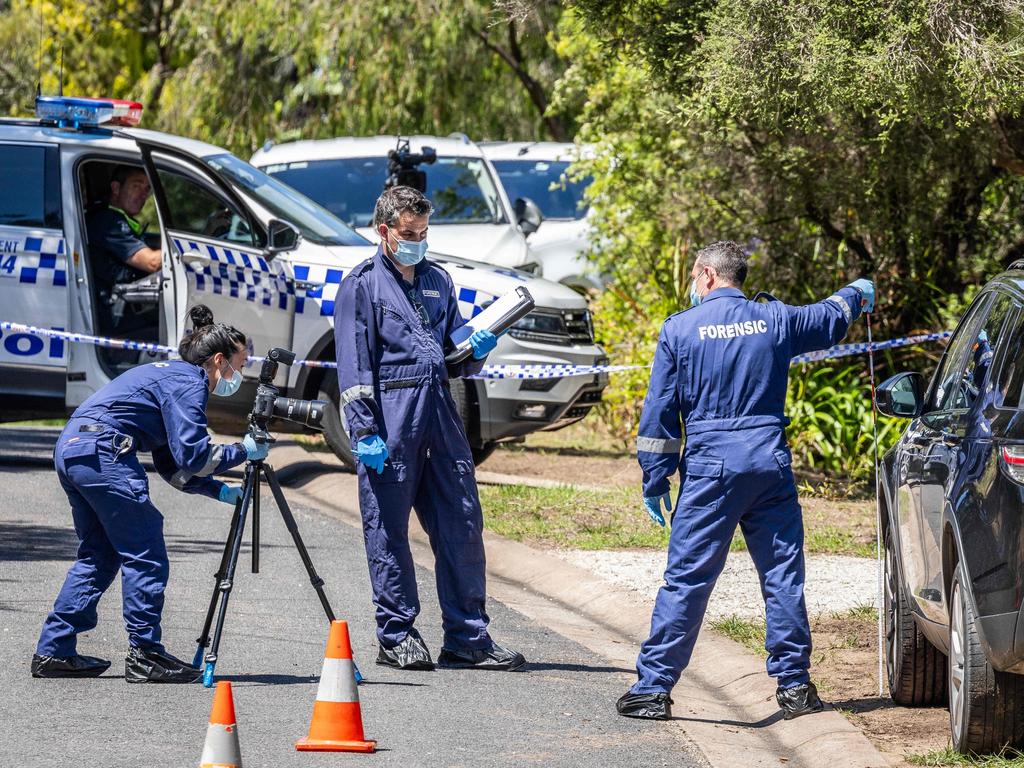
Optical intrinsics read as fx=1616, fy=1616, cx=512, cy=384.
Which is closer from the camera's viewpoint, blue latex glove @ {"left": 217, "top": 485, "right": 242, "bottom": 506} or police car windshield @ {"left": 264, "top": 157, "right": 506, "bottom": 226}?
blue latex glove @ {"left": 217, "top": 485, "right": 242, "bottom": 506}

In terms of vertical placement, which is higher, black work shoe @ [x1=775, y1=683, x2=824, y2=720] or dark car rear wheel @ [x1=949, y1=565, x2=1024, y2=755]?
dark car rear wheel @ [x1=949, y1=565, x2=1024, y2=755]

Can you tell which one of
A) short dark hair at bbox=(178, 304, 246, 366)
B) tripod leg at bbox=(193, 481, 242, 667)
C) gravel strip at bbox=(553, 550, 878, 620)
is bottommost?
gravel strip at bbox=(553, 550, 878, 620)

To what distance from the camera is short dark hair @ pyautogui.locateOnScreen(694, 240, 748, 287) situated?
6.05m

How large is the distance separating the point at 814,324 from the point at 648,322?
25.6ft

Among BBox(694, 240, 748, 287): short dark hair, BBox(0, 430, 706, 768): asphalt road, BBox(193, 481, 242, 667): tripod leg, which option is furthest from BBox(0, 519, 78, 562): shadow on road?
BBox(694, 240, 748, 287): short dark hair

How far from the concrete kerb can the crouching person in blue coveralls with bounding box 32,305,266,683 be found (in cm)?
179

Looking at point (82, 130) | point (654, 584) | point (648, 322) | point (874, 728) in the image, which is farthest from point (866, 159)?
point (874, 728)

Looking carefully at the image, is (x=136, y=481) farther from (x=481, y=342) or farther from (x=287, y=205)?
(x=287, y=205)

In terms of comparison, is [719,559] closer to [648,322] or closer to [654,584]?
[654,584]

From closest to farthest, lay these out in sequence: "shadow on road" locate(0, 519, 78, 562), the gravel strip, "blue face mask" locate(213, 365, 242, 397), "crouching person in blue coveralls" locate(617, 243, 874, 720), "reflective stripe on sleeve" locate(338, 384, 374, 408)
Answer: "crouching person in blue coveralls" locate(617, 243, 874, 720), "blue face mask" locate(213, 365, 242, 397), "reflective stripe on sleeve" locate(338, 384, 374, 408), the gravel strip, "shadow on road" locate(0, 519, 78, 562)

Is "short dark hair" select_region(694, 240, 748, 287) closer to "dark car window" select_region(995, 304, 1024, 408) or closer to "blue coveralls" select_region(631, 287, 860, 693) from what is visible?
"blue coveralls" select_region(631, 287, 860, 693)

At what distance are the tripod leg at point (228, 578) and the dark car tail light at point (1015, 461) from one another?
9.43ft

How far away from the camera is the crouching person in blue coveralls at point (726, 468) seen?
5.82 meters

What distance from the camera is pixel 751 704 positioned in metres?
6.43
